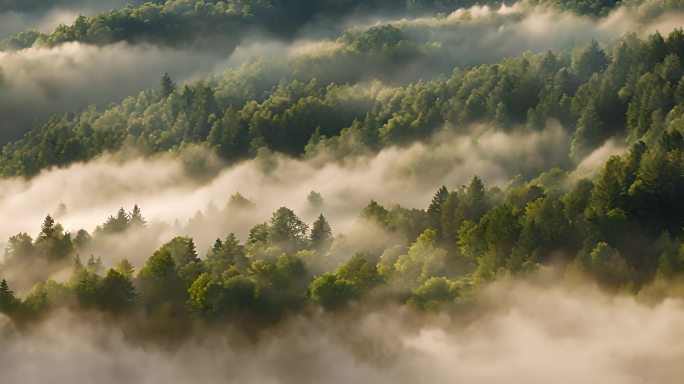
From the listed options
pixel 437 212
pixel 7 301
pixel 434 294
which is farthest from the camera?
pixel 437 212

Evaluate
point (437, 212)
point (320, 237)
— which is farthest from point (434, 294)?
point (320, 237)

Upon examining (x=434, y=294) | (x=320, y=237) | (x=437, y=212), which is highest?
(x=437, y=212)

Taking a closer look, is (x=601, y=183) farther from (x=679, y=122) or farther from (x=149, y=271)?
(x=149, y=271)

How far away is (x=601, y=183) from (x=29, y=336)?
9026 centimetres

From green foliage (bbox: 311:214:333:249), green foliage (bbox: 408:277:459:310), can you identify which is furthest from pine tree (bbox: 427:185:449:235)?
green foliage (bbox: 408:277:459:310)

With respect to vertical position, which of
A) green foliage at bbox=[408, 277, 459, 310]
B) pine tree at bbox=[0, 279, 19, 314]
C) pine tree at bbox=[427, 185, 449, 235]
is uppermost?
pine tree at bbox=[427, 185, 449, 235]

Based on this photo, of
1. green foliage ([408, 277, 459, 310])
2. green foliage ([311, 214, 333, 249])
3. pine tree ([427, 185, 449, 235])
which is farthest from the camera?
green foliage ([311, 214, 333, 249])

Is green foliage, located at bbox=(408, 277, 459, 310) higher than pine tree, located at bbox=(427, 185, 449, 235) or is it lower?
lower

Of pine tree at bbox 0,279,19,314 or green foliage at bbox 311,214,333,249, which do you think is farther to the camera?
green foliage at bbox 311,214,333,249

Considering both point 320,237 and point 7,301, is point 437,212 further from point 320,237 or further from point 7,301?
point 7,301

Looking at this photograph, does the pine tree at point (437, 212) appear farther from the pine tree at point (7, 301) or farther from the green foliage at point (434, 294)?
the pine tree at point (7, 301)

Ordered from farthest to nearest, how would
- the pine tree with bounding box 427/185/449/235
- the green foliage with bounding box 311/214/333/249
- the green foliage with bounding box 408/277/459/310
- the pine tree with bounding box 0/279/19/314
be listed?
the green foliage with bounding box 311/214/333/249 → the pine tree with bounding box 427/185/449/235 → the pine tree with bounding box 0/279/19/314 → the green foliage with bounding box 408/277/459/310

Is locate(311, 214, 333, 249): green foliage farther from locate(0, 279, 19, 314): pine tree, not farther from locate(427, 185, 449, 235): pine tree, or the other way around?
locate(0, 279, 19, 314): pine tree

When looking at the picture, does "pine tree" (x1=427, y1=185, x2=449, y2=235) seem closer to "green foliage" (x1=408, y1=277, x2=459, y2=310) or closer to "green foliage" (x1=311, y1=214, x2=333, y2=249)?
"green foliage" (x1=311, y1=214, x2=333, y2=249)
